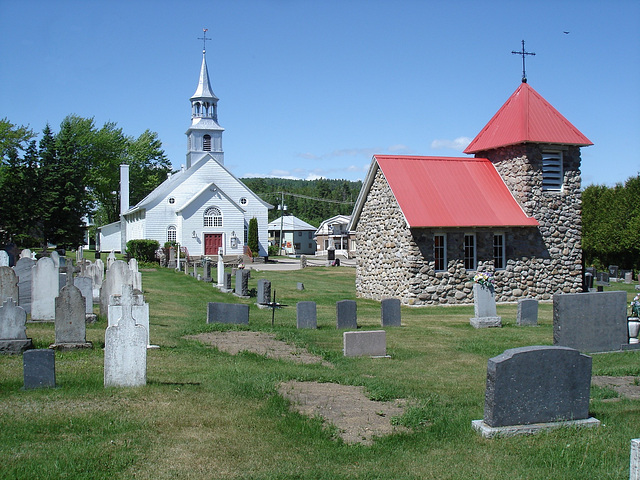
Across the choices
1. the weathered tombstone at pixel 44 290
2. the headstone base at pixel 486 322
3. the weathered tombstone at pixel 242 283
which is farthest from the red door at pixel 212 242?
the headstone base at pixel 486 322

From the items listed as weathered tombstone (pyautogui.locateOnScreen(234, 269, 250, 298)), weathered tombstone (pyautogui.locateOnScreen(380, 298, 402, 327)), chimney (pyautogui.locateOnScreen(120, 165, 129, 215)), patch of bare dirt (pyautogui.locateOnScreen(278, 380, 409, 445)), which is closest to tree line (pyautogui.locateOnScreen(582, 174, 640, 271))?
weathered tombstone (pyautogui.locateOnScreen(234, 269, 250, 298))

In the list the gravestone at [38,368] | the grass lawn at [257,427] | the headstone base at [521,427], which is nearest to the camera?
the grass lawn at [257,427]

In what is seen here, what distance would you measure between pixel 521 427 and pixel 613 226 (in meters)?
34.2

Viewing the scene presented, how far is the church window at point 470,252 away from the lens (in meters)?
23.8

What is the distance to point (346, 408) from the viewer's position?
8297 mm

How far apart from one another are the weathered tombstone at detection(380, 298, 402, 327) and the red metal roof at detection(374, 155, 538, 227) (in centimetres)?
567

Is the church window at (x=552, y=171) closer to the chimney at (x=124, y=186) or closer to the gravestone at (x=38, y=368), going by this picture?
the gravestone at (x=38, y=368)

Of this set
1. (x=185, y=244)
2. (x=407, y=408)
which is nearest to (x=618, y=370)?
(x=407, y=408)

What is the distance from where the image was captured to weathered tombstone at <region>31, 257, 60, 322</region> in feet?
49.9

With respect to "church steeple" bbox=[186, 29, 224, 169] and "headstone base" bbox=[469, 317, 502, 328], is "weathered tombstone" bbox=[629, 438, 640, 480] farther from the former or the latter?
"church steeple" bbox=[186, 29, 224, 169]

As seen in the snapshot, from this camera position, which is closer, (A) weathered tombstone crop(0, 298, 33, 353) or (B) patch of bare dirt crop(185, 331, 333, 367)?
(A) weathered tombstone crop(0, 298, 33, 353)

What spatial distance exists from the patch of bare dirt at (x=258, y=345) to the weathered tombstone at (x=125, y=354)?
11.6 feet

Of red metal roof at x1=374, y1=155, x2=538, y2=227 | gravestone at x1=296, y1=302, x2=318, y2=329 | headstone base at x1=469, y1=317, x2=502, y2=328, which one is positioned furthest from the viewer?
red metal roof at x1=374, y1=155, x2=538, y2=227

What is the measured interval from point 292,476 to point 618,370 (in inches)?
291
